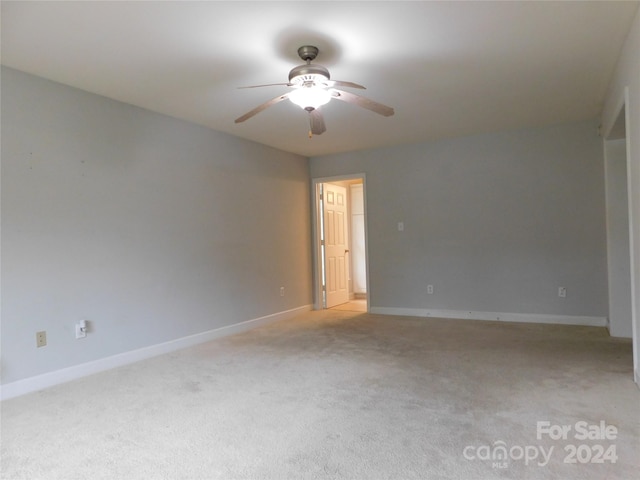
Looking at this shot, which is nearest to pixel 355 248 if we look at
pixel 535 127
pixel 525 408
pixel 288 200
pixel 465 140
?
pixel 288 200

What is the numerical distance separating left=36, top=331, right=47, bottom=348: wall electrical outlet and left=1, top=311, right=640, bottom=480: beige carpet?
1.12 feet

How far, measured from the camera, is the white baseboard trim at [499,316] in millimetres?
4605

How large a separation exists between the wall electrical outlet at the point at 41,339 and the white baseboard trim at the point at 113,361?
22cm

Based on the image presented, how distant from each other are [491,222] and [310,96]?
3.34 m

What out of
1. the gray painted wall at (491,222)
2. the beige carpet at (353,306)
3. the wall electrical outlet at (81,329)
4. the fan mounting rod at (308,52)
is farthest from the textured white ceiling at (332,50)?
the beige carpet at (353,306)

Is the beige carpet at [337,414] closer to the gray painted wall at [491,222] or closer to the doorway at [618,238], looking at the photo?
the doorway at [618,238]

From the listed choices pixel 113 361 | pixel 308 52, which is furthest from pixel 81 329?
pixel 308 52

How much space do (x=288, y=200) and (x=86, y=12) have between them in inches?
144

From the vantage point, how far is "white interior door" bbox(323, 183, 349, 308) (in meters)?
6.31

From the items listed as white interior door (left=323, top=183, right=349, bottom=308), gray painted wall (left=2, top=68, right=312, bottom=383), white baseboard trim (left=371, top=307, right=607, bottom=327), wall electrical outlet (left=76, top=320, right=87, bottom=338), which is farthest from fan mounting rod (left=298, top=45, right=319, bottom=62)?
white baseboard trim (left=371, top=307, right=607, bottom=327)

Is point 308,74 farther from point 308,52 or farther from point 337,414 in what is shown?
point 337,414

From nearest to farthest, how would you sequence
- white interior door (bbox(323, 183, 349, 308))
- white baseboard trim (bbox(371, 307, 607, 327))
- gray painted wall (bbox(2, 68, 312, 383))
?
gray painted wall (bbox(2, 68, 312, 383)) → white baseboard trim (bbox(371, 307, 607, 327)) → white interior door (bbox(323, 183, 349, 308))

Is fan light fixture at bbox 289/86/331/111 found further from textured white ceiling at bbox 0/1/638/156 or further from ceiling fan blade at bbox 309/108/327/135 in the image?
textured white ceiling at bbox 0/1/638/156

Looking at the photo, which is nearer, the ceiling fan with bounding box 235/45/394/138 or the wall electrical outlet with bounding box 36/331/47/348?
the ceiling fan with bounding box 235/45/394/138
